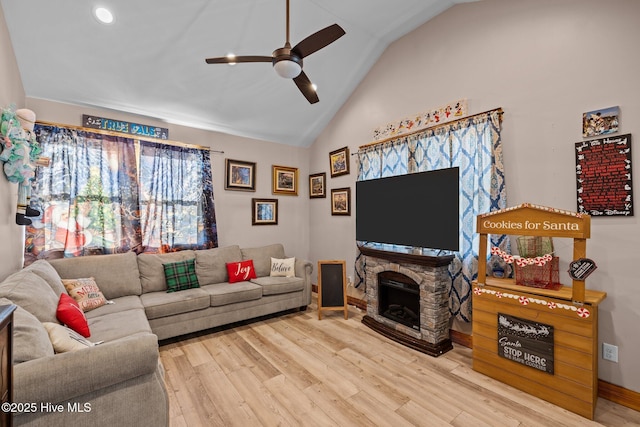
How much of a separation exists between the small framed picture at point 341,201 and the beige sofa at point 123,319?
1.06 m


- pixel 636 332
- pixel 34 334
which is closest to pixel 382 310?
pixel 636 332

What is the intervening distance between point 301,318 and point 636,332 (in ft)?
10.3

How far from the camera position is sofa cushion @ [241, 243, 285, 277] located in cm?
421

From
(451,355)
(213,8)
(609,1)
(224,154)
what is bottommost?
(451,355)

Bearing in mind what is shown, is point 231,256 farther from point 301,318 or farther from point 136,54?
point 136,54

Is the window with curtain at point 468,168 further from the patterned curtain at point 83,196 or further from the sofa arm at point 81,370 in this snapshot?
the patterned curtain at point 83,196

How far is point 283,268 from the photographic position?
161 inches

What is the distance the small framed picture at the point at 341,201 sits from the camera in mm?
4324

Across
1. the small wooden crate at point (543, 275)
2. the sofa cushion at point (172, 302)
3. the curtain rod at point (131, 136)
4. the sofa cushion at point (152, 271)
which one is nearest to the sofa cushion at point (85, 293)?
the sofa cushion at point (172, 302)

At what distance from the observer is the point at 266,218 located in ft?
15.8

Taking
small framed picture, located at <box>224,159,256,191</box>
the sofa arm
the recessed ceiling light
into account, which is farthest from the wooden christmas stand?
the recessed ceiling light

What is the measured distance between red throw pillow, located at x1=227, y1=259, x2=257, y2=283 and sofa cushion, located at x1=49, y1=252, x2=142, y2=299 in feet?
3.48

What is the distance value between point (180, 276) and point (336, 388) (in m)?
2.32

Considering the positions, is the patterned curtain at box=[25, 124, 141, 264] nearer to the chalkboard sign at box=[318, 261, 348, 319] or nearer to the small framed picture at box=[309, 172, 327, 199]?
the chalkboard sign at box=[318, 261, 348, 319]
